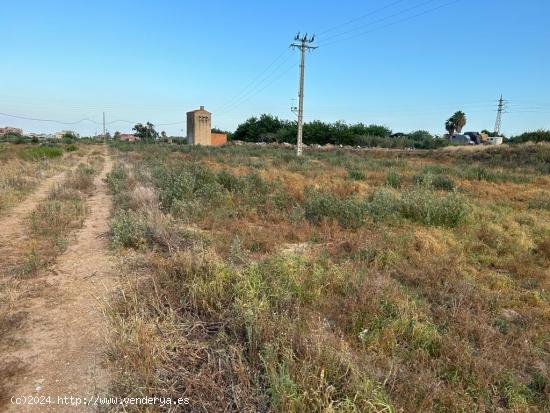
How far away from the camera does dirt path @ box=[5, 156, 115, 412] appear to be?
100 inches

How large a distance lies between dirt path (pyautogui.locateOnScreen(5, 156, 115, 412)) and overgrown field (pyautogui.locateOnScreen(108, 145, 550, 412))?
24 centimetres

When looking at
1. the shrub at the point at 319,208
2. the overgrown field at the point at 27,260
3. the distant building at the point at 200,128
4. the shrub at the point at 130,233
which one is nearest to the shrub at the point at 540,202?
the shrub at the point at 319,208

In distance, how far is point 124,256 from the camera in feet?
16.9

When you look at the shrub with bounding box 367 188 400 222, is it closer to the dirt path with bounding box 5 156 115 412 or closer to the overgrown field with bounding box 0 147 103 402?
the dirt path with bounding box 5 156 115 412

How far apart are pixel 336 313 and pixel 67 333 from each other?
2.57 m

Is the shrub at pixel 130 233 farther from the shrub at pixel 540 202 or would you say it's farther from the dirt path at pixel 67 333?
the shrub at pixel 540 202

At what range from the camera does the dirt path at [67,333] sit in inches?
100

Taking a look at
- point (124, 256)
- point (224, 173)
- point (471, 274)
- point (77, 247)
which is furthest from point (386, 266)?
point (224, 173)

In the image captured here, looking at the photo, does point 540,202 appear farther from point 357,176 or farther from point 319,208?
point 319,208

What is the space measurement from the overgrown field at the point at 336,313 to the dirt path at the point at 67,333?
0.24 metres

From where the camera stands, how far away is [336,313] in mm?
3607

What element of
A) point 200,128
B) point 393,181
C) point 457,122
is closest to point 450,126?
point 457,122

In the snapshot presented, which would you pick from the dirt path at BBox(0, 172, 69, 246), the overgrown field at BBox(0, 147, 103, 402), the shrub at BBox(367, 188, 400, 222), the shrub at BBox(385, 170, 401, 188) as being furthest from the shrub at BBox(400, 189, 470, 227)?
the dirt path at BBox(0, 172, 69, 246)

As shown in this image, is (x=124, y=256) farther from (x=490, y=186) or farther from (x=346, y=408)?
(x=490, y=186)
